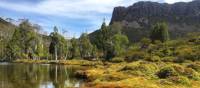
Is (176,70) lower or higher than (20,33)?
lower

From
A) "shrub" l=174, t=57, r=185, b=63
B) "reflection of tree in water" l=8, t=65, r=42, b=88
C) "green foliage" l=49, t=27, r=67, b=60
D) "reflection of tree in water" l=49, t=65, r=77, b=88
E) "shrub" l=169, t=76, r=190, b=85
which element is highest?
"green foliage" l=49, t=27, r=67, b=60

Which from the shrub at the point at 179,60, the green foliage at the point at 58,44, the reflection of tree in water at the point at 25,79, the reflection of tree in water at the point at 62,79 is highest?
the green foliage at the point at 58,44

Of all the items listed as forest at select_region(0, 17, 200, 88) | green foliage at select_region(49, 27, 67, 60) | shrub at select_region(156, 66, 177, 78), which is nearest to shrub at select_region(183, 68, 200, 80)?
shrub at select_region(156, 66, 177, 78)

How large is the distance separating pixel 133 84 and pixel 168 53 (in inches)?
3130

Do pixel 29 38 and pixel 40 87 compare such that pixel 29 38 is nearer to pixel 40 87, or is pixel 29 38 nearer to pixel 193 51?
pixel 193 51

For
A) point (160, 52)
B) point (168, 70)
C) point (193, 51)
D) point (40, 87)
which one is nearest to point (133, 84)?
point (168, 70)

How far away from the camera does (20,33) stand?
199250 millimetres

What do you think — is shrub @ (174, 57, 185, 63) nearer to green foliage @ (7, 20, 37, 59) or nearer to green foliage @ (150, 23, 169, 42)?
green foliage @ (150, 23, 169, 42)

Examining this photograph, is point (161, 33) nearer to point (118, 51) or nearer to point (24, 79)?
point (118, 51)

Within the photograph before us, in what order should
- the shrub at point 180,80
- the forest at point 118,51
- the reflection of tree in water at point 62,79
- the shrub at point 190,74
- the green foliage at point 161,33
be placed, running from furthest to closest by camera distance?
the green foliage at point 161,33 → the forest at point 118,51 → the reflection of tree in water at point 62,79 → the shrub at point 190,74 → the shrub at point 180,80

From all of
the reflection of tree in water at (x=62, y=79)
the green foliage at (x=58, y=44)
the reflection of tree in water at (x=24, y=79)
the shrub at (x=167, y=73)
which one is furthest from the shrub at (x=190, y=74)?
the green foliage at (x=58, y=44)

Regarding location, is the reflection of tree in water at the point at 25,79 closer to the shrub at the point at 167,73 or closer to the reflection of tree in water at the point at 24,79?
the reflection of tree in water at the point at 24,79

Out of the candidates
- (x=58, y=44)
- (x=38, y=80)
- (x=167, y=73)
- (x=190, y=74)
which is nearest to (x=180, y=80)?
(x=167, y=73)

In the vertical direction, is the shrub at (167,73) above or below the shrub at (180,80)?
above
